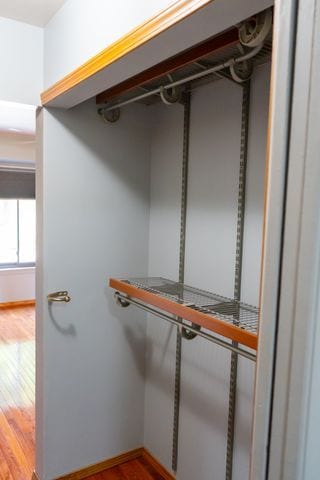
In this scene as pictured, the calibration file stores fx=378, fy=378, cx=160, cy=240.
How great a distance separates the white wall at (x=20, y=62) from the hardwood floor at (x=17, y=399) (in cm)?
205

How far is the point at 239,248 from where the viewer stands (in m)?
1.61

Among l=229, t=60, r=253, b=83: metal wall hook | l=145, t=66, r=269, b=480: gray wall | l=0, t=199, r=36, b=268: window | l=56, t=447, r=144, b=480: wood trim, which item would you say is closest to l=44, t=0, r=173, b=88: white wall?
l=229, t=60, r=253, b=83: metal wall hook

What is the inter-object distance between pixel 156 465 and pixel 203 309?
140 centimetres

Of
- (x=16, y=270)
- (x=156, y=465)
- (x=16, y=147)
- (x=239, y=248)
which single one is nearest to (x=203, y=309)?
(x=239, y=248)

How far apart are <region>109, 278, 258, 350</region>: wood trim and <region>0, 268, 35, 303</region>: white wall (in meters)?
4.33

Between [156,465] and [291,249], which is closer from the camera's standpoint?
[291,249]

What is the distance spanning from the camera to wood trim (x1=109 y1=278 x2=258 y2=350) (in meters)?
1.12

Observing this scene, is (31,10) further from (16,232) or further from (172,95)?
(16,232)

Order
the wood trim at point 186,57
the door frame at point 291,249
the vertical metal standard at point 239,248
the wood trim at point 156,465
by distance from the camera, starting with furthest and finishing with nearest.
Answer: the wood trim at point 156,465 → the vertical metal standard at point 239,248 → the wood trim at point 186,57 → the door frame at point 291,249

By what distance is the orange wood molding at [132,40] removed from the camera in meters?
0.93

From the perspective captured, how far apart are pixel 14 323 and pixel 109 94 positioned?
3.87 meters

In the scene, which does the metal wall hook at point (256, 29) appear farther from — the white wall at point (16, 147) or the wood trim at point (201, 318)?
the white wall at point (16, 147)

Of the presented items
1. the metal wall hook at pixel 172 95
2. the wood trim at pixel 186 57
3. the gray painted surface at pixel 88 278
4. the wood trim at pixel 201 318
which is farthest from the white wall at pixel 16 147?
the wood trim at pixel 201 318

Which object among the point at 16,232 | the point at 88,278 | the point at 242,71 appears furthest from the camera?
the point at 16,232
